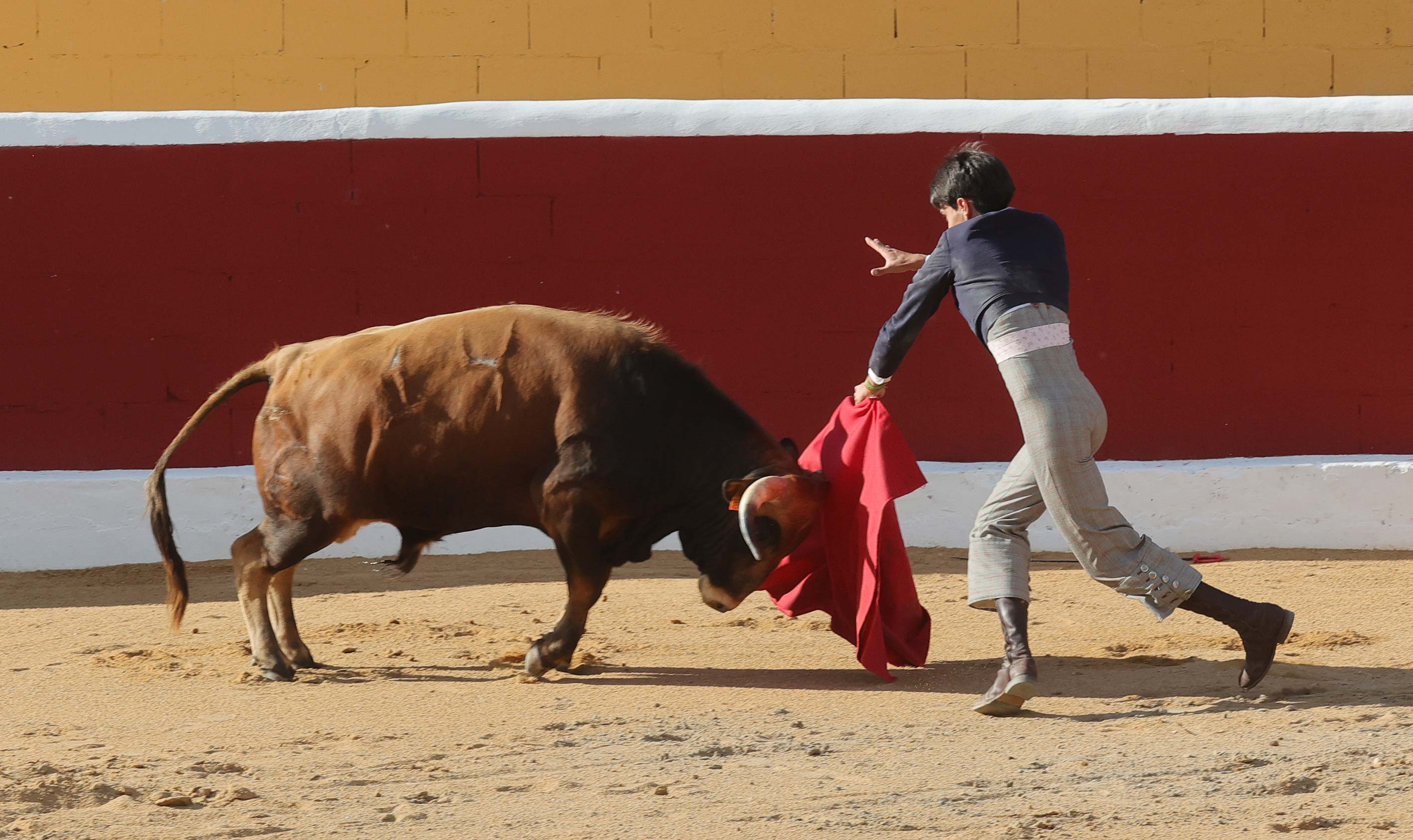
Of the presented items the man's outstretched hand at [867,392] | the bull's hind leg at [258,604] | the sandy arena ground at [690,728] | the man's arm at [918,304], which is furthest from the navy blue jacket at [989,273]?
the bull's hind leg at [258,604]

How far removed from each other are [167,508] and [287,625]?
553 millimetres

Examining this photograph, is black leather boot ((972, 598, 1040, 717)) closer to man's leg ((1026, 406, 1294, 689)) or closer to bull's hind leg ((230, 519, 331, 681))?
man's leg ((1026, 406, 1294, 689))

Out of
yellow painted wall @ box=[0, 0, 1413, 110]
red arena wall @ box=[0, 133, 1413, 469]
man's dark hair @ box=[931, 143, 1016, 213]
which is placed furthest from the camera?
yellow painted wall @ box=[0, 0, 1413, 110]

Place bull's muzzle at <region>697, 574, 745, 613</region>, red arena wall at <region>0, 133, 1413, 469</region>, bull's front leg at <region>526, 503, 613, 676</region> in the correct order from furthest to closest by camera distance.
Result: red arena wall at <region>0, 133, 1413, 469</region> < bull's muzzle at <region>697, 574, 745, 613</region> < bull's front leg at <region>526, 503, 613, 676</region>

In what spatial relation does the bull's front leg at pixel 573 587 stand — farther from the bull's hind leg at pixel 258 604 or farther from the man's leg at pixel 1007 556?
the man's leg at pixel 1007 556

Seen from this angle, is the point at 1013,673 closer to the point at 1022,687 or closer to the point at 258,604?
the point at 1022,687

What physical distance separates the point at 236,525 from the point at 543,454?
2871 millimetres

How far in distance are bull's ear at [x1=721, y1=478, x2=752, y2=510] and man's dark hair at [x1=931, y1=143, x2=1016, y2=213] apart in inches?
40.9

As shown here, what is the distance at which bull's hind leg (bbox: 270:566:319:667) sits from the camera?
197 inches

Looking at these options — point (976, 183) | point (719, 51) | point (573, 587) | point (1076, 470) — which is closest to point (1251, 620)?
point (1076, 470)

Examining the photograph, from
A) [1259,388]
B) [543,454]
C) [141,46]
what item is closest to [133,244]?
[141,46]

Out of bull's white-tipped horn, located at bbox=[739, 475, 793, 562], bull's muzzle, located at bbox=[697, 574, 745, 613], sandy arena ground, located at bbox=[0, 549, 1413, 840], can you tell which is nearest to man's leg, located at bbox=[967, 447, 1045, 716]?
sandy arena ground, located at bbox=[0, 549, 1413, 840]

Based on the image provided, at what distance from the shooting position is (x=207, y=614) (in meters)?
6.06

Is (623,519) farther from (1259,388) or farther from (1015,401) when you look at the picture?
(1259,388)
